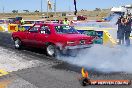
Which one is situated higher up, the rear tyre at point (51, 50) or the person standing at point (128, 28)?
the person standing at point (128, 28)

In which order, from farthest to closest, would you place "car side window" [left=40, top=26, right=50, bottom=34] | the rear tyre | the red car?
"car side window" [left=40, top=26, right=50, bottom=34], the rear tyre, the red car

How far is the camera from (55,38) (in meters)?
12.9

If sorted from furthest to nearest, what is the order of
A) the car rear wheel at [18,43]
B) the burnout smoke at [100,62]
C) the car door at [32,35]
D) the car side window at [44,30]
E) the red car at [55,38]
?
the car rear wheel at [18,43] < the car door at [32,35] < the car side window at [44,30] < the red car at [55,38] < the burnout smoke at [100,62]

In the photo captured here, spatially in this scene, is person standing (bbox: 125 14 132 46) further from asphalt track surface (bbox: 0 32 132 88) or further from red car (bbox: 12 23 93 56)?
asphalt track surface (bbox: 0 32 132 88)

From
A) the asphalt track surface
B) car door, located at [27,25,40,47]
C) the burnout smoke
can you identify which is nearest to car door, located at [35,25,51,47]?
car door, located at [27,25,40,47]

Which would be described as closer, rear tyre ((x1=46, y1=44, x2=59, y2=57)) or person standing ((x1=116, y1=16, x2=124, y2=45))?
rear tyre ((x1=46, y1=44, x2=59, y2=57))

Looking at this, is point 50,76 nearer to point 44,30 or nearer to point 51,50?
point 51,50

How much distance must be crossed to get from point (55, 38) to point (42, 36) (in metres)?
0.98

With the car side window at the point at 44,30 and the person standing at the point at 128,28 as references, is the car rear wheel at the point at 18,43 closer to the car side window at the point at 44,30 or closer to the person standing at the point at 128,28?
the car side window at the point at 44,30

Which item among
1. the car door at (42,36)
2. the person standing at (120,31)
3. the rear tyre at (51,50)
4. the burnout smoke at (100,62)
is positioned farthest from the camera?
the person standing at (120,31)

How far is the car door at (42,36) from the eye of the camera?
1349cm

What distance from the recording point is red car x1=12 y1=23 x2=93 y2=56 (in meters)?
12.6

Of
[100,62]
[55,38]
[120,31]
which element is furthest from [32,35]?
[120,31]

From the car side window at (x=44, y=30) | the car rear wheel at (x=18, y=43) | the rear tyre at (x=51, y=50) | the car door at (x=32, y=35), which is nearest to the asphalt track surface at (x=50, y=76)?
the rear tyre at (x=51, y=50)
